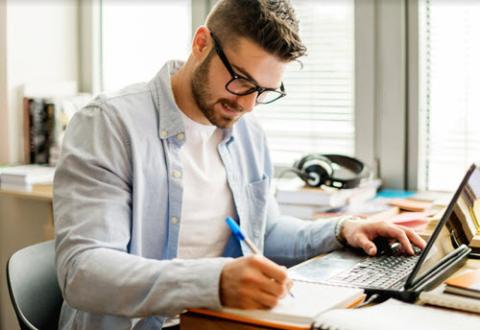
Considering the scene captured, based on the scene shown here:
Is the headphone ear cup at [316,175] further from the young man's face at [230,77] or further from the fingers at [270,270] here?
the fingers at [270,270]

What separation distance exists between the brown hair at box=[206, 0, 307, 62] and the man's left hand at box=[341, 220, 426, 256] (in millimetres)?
394

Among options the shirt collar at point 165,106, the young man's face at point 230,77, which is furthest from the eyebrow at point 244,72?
the shirt collar at point 165,106

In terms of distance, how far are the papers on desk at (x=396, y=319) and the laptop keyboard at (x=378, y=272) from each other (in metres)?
0.12

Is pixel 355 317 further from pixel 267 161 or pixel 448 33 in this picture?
pixel 448 33

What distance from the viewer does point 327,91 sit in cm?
253

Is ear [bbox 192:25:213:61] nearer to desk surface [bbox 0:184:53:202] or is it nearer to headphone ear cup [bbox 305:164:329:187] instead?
headphone ear cup [bbox 305:164:329:187]

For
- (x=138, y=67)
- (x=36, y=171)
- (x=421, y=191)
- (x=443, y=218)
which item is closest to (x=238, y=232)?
(x=443, y=218)

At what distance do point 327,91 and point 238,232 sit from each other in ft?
4.55

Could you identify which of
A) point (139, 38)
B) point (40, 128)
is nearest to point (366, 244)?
point (40, 128)

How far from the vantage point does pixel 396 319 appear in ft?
A: 3.40

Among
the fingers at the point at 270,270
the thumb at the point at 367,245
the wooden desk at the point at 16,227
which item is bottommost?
the wooden desk at the point at 16,227

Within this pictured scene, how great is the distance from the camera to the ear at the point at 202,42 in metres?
1.48

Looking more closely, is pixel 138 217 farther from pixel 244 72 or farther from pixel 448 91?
pixel 448 91

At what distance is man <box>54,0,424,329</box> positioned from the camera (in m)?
1.14
